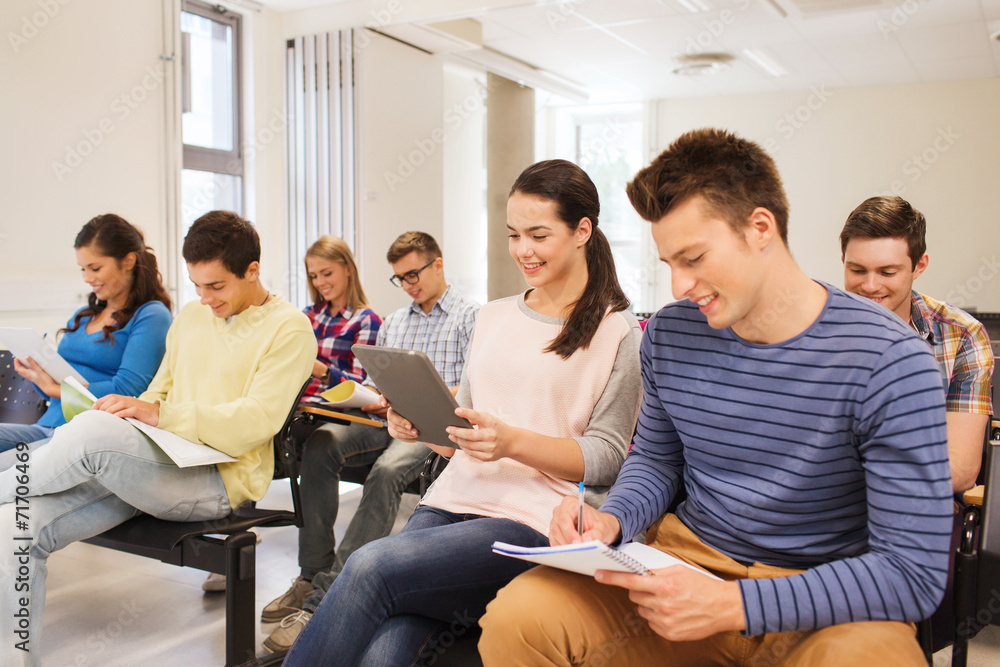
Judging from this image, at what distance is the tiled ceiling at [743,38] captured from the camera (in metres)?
5.36

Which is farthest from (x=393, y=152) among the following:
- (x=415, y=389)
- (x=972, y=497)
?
(x=972, y=497)

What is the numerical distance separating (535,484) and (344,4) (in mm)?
4649

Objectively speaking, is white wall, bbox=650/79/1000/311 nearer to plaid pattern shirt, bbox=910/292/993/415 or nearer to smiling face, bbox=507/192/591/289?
plaid pattern shirt, bbox=910/292/993/415

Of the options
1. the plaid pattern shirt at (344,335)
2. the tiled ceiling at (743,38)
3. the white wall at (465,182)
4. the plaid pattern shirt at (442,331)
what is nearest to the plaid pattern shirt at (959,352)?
the plaid pattern shirt at (442,331)

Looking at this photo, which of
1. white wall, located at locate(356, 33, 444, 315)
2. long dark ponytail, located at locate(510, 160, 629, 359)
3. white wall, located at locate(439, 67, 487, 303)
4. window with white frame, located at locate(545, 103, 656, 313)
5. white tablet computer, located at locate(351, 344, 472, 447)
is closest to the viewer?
white tablet computer, located at locate(351, 344, 472, 447)

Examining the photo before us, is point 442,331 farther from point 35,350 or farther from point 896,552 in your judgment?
point 896,552

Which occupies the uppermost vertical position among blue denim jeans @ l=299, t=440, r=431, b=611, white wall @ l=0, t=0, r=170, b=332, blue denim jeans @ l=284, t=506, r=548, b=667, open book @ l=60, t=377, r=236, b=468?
white wall @ l=0, t=0, r=170, b=332

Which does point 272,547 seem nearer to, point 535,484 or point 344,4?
point 535,484

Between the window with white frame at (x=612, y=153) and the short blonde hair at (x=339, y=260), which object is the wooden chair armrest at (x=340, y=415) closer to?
the short blonde hair at (x=339, y=260)

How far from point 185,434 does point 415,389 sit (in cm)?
81

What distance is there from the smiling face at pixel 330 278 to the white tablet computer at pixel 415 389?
6.27ft

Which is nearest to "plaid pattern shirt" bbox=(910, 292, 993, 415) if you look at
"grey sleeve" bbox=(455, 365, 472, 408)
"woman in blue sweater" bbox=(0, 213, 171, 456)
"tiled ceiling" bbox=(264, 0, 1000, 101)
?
"grey sleeve" bbox=(455, 365, 472, 408)

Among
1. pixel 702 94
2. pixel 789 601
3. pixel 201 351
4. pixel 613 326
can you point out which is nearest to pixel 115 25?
pixel 201 351

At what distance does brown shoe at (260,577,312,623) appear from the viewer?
2414 millimetres
